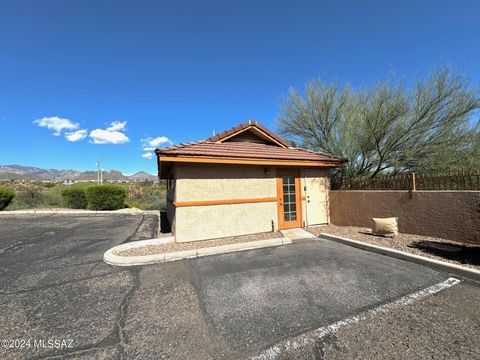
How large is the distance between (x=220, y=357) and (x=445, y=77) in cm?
1062

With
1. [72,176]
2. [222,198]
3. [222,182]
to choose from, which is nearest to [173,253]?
[222,198]

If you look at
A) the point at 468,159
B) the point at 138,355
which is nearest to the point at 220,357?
the point at 138,355

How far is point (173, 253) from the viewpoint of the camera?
5305 millimetres

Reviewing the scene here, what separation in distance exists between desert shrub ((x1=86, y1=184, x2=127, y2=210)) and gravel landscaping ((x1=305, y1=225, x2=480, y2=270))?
15539 mm

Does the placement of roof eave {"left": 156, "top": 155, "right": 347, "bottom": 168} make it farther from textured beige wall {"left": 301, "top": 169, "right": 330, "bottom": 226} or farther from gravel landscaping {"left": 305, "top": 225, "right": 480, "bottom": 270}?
gravel landscaping {"left": 305, "top": 225, "right": 480, "bottom": 270}

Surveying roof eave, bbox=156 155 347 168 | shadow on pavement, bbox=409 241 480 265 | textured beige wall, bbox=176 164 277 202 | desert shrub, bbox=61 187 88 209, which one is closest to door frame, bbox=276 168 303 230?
textured beige wall, bbox=176 164 277 202

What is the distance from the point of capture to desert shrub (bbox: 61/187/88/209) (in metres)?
16.7

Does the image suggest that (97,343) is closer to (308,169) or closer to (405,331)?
(405,331)

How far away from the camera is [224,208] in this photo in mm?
6887

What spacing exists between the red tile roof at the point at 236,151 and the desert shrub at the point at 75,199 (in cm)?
1431

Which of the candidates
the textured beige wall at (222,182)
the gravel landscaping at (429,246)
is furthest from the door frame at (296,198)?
the gravel landscaping at (429,246)

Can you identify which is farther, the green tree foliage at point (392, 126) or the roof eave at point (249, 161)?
the green tree foliage at point (392, 126)

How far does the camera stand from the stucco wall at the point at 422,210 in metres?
5.30

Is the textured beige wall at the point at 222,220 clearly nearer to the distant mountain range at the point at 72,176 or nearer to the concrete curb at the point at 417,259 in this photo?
the concrete curb at the point at 417,259
